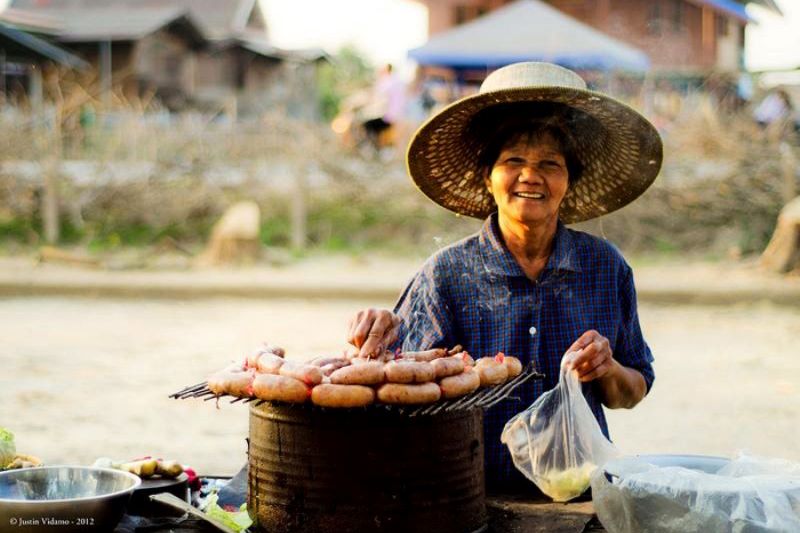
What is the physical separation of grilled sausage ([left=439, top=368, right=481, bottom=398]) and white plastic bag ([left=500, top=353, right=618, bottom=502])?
0.41m

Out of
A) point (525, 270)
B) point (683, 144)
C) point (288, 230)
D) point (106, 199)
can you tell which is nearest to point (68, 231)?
point (106, 199)

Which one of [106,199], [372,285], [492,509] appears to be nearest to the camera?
[492,509]

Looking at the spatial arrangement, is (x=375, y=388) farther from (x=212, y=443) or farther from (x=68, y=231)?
(x=68, y=231)

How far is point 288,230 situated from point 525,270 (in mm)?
14950

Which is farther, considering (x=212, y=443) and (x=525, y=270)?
(x=212, y=443)

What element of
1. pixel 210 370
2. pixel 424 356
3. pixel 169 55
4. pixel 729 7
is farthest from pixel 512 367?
pixel 169 55

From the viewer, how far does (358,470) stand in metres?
2.46

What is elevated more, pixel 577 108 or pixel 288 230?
pixel 577 108

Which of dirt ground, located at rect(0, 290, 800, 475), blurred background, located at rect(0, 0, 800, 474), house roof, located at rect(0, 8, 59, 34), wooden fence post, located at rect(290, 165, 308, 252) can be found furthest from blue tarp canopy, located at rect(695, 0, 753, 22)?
dirt ground, located at rect(0, 290, 800, 475)

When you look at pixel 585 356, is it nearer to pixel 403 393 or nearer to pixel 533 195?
pixel 533 195

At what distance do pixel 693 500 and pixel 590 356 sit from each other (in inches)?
27.0

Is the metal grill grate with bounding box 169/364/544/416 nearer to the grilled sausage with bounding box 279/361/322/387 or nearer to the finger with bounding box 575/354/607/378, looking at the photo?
the grilled sausage with bounding box 279/361/322/387

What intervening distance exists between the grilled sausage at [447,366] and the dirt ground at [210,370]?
400 centimetres

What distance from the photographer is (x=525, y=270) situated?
3525 millimetres
